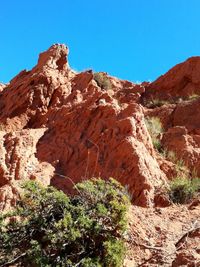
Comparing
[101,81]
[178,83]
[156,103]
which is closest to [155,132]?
[156,103]

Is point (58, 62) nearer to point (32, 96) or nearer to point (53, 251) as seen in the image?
point (32, 96)

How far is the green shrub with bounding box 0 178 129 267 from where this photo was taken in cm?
530

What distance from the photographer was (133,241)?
589 centimetres

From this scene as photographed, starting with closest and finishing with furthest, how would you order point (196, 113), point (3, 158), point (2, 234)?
point (2, 234)
point (3, 158)
point (196, 113)

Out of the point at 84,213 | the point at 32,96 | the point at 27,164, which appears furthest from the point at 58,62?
the point at 84,213

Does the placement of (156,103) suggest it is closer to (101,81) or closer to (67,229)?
(101,81)

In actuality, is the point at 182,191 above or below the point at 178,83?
below

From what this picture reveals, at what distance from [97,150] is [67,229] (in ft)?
12.0

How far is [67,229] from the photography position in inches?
213

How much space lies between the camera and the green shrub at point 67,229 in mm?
5301

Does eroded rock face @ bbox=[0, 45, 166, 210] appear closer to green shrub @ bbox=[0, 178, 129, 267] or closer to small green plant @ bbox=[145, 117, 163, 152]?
green shrub @ bbox=[0, 178, 129, 267]

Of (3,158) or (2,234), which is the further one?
(3,158)

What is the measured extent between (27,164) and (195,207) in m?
3.19

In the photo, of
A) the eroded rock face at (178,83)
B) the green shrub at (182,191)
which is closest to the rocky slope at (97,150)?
the green shrub at (182,191)
